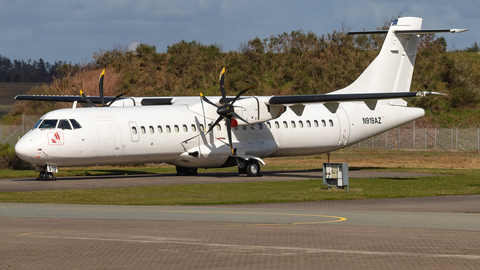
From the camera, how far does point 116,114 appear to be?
86.9 ft

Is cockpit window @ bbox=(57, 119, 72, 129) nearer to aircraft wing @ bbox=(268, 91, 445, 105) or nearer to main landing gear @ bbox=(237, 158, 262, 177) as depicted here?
main landing gear @ bbox=(237, 158, 262, 177)

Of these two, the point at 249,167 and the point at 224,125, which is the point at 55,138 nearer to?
the point at 224,125

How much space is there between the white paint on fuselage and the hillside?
3059cm

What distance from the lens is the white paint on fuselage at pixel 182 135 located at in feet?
81.7

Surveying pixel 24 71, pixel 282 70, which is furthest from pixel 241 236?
pixel 24 71

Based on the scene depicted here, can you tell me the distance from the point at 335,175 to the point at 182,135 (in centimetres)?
849

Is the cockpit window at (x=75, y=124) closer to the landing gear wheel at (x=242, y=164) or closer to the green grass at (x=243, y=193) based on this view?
the green grass at (x=243, y=193)

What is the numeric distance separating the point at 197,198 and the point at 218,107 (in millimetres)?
9970

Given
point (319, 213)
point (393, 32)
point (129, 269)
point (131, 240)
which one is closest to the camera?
point (129, 269)

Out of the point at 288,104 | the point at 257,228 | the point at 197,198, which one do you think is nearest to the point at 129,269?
the point at 257,228

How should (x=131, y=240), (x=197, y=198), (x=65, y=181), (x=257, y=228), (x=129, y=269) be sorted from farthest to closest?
(x=65, y=181)
(x=197, y=198)
(x=257, y=228)
(x=131, y=240)
(x=129, y=269)

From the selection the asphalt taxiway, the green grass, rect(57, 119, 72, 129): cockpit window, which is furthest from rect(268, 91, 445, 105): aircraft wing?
the asphalt taxiway

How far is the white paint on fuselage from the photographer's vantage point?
24.9 meters

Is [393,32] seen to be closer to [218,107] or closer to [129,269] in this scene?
[218,107]
